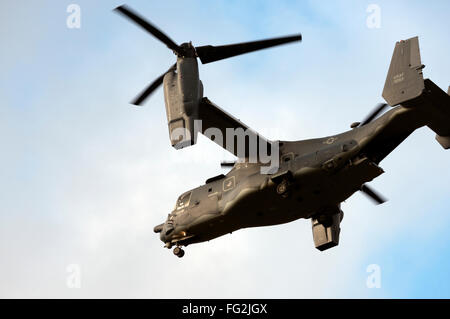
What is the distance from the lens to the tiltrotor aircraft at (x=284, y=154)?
79.2 ft

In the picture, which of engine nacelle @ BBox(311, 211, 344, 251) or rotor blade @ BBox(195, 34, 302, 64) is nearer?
rotor blade @ BBox(195, 34, 302, 64)

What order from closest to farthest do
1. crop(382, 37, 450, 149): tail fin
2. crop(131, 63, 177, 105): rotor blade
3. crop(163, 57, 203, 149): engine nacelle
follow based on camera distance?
crop(382, 37, 450, 149): tail fin < crop(163, 57, 203, 149): engine nacelle < crop(131, 63, 177, 105): rotor blade

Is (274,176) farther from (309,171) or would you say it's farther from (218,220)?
(218,220)

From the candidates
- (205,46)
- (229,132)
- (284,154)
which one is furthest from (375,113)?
(205,46)

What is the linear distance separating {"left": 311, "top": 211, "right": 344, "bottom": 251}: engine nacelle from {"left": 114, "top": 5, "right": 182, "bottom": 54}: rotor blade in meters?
7.66

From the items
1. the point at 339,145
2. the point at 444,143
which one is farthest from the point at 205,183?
the point at 444,143

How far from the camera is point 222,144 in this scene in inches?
1120

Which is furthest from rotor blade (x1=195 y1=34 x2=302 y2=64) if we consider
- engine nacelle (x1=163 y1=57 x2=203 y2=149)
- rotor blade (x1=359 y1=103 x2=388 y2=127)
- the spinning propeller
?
rotor blade (x1=359 y1=103 x2=388 y2=127)

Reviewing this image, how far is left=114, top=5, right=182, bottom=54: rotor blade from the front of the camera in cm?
2656

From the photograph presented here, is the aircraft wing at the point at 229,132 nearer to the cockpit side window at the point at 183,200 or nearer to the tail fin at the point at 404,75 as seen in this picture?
the cockpit side window at the point at 183,200

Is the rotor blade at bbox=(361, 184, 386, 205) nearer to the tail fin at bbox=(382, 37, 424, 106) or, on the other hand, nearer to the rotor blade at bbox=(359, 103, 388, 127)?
the rotor blade at bbox=(359, 103, 388, 127)

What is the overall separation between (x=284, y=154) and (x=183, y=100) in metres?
3.98

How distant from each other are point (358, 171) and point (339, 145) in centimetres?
109

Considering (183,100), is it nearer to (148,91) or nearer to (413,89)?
(148,91)
